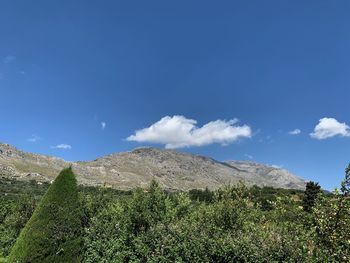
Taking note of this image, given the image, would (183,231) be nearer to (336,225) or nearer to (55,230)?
(55,230)

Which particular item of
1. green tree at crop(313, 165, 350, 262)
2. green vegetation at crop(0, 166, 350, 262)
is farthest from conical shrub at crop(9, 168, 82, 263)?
green tree at crop(313, 165, 350, 262)

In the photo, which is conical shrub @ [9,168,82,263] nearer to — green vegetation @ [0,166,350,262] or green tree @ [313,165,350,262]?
green vegetation @ [0,166,350,262]

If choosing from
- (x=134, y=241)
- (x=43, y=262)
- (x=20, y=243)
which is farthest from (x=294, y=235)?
(x=20, y=243)

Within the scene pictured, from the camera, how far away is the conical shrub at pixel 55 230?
15758 millimetres

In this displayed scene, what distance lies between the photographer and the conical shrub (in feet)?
51.7

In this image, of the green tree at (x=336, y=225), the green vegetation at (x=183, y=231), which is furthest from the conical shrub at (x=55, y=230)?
the green tree at (x=336, y=225)

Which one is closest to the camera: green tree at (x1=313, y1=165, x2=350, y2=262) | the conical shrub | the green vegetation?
green tree at (x1=313, y1=165, x2=350, y2=262)

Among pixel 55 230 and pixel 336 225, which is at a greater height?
pixel 336 225

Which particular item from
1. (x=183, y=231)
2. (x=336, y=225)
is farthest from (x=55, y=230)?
(x=336, y=225)

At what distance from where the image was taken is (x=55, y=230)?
1633 centimetres

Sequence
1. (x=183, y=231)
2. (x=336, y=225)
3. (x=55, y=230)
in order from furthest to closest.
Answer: (x=183, y=231) → (x=55, y=230) → (x=336, y=225)

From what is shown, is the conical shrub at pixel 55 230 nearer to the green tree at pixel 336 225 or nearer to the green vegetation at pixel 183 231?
the green vegetation at pixel 183 231

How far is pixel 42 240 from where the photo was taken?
15.9 metres

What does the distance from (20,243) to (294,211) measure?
426 inches
